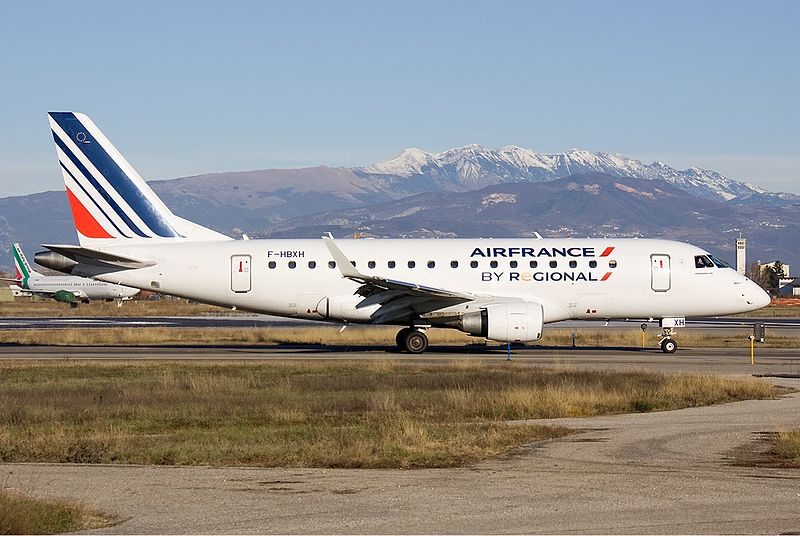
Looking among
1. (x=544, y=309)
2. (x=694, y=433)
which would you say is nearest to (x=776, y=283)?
(x=544, y=309)

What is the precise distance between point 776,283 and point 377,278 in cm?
14187

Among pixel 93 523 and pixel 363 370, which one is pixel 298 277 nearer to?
pixel 363 370

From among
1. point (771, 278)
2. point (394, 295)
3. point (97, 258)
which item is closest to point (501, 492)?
point (394, 295)

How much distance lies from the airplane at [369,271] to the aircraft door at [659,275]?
4 cm

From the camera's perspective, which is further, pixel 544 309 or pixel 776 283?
pixel 776 283

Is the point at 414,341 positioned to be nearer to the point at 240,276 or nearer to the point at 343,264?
the point at 343,264

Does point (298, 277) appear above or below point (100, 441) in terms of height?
above

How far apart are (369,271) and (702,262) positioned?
11.9 meters

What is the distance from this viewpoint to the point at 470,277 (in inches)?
1587

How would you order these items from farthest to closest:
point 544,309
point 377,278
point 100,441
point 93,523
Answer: point 544,309
point 377,278
point 100,441
point 93,523

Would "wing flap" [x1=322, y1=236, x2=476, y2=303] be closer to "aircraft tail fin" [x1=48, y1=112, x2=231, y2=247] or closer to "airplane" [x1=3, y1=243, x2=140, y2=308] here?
"aircraft tail fin" [x1=48, y1=112, x2=231, y2=247]

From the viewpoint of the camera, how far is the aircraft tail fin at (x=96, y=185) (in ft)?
133

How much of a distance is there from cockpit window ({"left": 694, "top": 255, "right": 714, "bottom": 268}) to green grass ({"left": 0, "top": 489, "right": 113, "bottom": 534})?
31588mm

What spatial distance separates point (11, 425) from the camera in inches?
836
